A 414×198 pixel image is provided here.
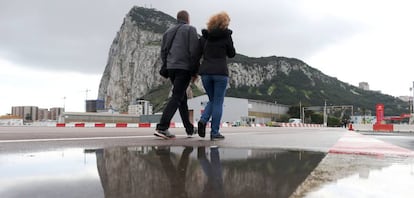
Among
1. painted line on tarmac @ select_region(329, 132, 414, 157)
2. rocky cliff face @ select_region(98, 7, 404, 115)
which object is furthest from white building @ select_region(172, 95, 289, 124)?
painted line on tarmac @ select_region(329, 132, 414, 157)

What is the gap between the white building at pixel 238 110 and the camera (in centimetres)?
7838

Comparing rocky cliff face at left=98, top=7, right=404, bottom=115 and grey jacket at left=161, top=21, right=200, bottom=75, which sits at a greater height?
rocky cliff face at left=98, top=7, right=404, bottom=115

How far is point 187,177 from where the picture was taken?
1.82 meters

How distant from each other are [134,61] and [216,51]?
160 m

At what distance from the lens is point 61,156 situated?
2695mm

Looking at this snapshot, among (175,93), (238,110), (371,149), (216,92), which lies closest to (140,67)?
(238,110)

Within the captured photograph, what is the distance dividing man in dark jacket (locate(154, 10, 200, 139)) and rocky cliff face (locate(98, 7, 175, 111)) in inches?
5722

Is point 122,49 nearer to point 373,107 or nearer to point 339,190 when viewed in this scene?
point 373,107

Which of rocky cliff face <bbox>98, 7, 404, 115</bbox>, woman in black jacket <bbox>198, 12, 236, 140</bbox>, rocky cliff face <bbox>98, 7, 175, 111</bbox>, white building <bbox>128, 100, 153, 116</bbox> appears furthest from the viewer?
rocky cliff face <bbox>98, 7, 175, 111</bbox>

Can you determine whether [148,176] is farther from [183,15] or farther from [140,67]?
[140,67]

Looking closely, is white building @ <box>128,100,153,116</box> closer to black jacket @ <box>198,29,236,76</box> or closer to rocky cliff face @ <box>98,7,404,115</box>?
rocky cliff face @ <box>98,7,404,115</box>

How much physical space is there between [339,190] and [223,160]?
1.12 m

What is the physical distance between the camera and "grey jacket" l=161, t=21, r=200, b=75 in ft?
15.9

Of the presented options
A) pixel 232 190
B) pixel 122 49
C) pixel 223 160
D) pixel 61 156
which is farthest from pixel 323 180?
pixel 122 49
